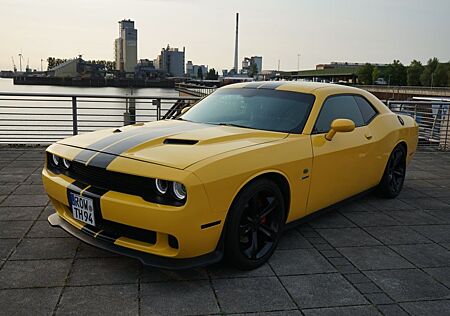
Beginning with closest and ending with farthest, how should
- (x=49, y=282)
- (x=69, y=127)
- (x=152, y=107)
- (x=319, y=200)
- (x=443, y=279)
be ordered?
(x=49, y=282) → (x=443, y=279) → (x=319, y=200) → (x=69, y=127) → (x=152, y=107)

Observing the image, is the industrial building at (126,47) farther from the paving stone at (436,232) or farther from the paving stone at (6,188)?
the paving stone at (436,232)

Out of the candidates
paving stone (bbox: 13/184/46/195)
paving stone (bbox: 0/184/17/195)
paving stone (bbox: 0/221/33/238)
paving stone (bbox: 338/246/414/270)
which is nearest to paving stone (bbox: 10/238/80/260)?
paving stone (bbox: 0/221/33/238)

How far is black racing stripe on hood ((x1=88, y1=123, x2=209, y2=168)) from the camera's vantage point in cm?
286

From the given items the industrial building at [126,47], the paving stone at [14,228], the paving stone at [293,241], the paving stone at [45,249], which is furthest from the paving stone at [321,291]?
the industrial building at [126,47]

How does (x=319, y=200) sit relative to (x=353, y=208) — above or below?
above

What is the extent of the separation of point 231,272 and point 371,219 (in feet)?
6.91

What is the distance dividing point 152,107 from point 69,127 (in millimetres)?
1773

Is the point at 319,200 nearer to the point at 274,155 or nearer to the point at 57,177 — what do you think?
the point at 274,155

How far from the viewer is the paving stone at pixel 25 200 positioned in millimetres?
4469

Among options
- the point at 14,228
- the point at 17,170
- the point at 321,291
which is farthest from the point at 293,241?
the point at 17,170

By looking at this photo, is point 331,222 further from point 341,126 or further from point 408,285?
point 408,285

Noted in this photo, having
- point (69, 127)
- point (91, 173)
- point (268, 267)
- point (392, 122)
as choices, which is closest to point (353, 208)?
point (392, 122)

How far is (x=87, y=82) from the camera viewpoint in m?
14.9

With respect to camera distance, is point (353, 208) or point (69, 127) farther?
point (69, 127)
